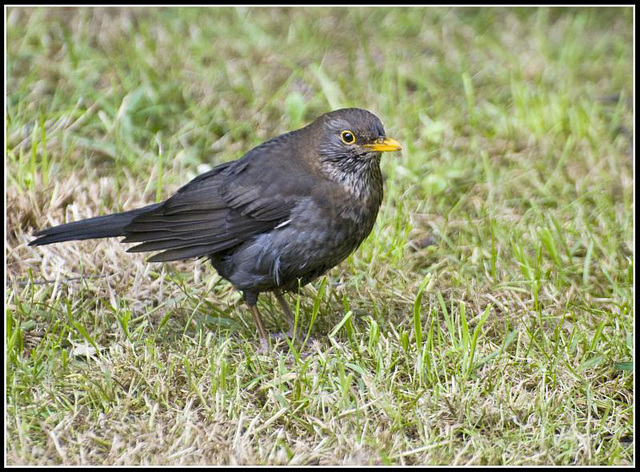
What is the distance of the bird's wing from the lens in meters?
4.58

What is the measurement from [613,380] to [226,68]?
4093 mm

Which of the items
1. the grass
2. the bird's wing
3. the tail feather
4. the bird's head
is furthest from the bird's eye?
the tail feather

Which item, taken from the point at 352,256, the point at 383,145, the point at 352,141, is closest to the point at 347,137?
the point at 352,141

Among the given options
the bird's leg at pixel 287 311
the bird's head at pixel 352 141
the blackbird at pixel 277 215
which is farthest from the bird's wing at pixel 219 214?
the bird's leg at pixel 287 311

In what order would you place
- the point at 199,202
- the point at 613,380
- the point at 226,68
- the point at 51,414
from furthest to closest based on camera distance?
the point at 226,68, the point at 199,202, the point at 613,380, the point at 51,414

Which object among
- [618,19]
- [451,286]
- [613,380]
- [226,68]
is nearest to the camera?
[613,380]

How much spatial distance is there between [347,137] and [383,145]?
0.21 metres

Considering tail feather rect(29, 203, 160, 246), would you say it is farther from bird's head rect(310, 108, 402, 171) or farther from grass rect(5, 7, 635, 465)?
bird's head rect(310, 108, 402, 171)

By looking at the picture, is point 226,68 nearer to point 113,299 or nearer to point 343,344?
point 113,299

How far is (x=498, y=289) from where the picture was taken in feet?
16.5

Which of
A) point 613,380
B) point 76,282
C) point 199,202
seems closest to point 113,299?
point 76,282

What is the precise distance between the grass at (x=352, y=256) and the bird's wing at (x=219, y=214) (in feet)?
1.43

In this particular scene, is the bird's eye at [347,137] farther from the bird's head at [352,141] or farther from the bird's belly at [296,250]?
the bird's belly at [296,250]

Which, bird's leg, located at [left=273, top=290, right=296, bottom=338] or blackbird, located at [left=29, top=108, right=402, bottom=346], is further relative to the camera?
bird's leg, located at [left=273, top=290, right=296, bottom=338]
